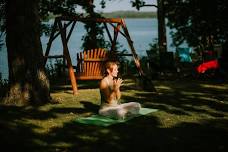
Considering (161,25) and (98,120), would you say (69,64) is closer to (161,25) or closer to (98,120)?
(98,120)

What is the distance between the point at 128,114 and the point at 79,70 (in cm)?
449

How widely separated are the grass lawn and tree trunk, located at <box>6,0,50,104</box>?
1.46ft

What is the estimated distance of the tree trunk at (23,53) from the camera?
33.4 ft

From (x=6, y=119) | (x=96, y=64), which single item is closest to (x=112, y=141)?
(x=6, y=119)

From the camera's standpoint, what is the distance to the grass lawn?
6426mm

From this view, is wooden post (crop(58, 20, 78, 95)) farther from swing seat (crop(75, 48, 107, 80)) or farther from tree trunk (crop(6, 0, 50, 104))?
tree trunk (crop(6, 0, 50, 104))

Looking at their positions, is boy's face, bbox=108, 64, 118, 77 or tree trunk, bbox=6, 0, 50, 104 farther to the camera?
tree trunk, bbox=6, 0, 50, 104

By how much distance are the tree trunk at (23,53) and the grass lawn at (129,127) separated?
0.45 m

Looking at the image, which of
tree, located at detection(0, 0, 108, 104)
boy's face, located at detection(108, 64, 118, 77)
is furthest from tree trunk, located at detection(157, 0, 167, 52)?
boy's face, located at detection(108, 64, 118, 77)

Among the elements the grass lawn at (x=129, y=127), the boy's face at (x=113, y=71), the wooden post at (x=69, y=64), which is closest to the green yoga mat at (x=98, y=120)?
the grass lawn at (x=129, y=127)

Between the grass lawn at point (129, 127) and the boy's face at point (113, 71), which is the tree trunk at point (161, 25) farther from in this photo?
→ the boy's face at point (113, 71)

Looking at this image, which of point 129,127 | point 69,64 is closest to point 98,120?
point 129,127

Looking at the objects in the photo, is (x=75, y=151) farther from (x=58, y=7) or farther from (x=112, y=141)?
(x=58, y=7)

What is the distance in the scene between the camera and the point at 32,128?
7.77 metres
